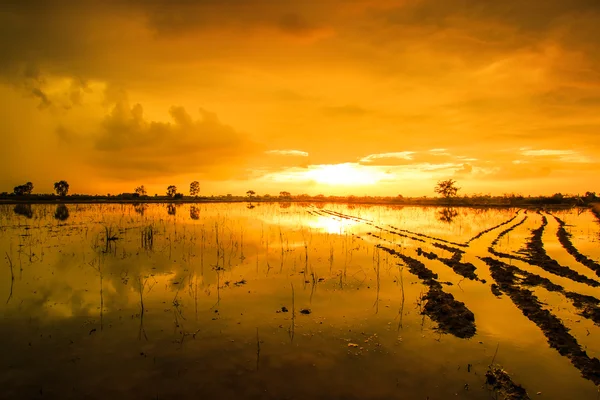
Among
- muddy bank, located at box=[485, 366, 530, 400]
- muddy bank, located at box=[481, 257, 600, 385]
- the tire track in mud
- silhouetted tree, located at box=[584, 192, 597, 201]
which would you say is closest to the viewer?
muddy bank, located at box=[485, 366, 530, 400]

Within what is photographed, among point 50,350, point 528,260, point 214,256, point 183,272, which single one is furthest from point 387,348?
point 528,260

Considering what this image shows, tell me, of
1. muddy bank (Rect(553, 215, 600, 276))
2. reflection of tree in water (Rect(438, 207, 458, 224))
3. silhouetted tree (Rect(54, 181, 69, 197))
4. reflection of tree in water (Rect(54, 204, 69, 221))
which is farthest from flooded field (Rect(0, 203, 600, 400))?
silhouetted tree (Rect(54, 181, 69, 197))

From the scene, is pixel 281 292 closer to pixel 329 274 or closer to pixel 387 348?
pixel 329 274

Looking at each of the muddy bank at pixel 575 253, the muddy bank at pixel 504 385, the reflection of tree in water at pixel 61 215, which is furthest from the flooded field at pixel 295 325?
the reflection of tree in water at pixel 61 215

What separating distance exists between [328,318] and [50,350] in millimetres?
6255

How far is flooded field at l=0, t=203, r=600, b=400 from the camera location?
5754 mm

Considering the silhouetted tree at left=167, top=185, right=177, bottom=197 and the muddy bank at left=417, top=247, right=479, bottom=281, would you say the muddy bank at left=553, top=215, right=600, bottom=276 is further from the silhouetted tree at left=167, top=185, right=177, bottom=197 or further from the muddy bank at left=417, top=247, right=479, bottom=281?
the silhouetted tree at left=167, top=185, right=177, bottom=197

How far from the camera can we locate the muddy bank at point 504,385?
5.46 m

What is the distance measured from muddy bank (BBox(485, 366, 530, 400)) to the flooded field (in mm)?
29

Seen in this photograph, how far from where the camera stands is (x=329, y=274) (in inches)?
508

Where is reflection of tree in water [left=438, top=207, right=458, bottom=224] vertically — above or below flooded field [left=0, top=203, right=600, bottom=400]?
above

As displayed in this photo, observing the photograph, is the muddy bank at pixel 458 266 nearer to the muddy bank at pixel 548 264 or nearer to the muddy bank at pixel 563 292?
the muddy bank at pixel 563 292

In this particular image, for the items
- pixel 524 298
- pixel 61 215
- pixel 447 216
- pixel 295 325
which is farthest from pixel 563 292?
pixel 61 215

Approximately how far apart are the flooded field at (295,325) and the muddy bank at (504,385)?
0.03 m
